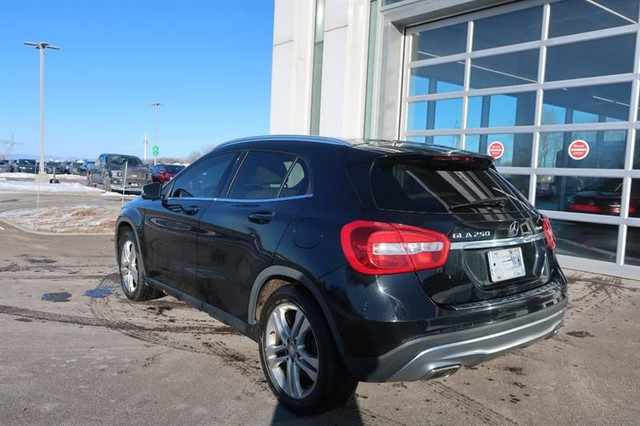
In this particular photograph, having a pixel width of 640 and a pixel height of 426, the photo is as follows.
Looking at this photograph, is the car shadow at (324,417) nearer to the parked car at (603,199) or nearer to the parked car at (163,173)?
the parked car at (603,199)

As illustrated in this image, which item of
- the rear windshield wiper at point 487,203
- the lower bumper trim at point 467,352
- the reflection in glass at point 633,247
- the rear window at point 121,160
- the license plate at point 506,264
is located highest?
the rear window at point 121,160

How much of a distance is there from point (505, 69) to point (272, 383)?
7.38 m

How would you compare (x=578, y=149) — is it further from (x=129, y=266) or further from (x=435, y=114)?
Answer: (x=129, y=266)

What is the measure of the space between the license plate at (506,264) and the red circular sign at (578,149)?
5.43 metres

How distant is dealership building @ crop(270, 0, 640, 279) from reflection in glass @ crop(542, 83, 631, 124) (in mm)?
15

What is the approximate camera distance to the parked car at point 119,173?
24766mm

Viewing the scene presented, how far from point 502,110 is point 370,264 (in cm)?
702

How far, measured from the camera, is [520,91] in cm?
855

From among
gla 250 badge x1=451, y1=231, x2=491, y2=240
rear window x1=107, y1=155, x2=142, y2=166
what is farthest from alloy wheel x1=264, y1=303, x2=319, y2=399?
rear window x1=107, y1=155, x2=142, y2=166

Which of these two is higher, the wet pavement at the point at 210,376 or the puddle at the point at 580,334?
the puddle at the point at 580,334

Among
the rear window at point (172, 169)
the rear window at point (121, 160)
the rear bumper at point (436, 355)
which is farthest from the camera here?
the rear window at point (172, 169)

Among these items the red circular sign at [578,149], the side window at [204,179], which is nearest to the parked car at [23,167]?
the side window at [204,179]

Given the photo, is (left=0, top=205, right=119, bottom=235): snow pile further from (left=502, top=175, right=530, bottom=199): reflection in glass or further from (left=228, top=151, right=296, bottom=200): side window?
(left=502, top=175, right=530, bottom=199): reflection in glass

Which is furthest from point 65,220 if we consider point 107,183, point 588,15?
point 107,183
